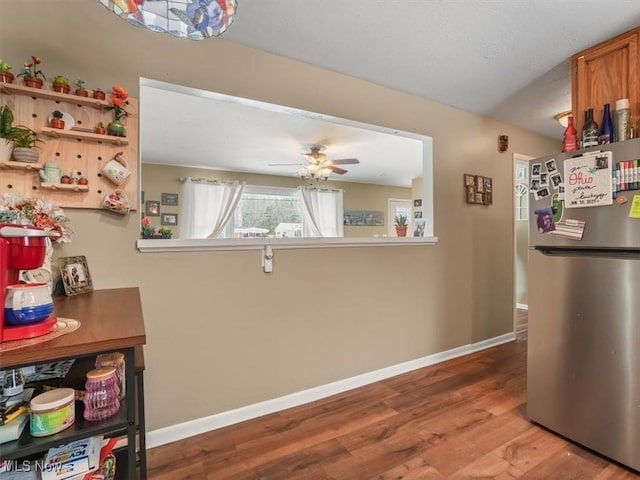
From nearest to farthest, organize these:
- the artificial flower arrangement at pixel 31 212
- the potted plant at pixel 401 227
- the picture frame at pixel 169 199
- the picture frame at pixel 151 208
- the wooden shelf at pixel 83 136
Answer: the artificial flower arrangement at pixel 31 212 < the wooden shelf at pixel 83 136 < the potted plant at pixel 401 227 < the picture frame at pixel 151 208 < the picture frame at pixel 169 199

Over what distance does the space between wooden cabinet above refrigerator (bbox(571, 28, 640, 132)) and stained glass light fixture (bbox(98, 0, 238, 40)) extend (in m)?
2.06

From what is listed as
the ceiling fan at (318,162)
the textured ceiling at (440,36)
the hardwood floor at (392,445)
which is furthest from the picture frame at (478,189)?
the ceiling fan at (318,162)

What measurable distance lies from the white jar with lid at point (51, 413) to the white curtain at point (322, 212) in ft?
18.4

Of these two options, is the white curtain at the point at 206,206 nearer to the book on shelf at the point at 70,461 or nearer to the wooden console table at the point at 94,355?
the wooden console table at the point at 94,355

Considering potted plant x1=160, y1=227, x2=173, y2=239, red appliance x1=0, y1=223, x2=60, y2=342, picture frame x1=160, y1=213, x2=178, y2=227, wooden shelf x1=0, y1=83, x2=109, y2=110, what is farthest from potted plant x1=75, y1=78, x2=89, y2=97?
picture frame x1=160, y1=213, x2=178, y2=227

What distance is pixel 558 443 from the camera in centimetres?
171

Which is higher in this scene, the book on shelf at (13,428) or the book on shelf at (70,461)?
the book on shelf at (13,428)

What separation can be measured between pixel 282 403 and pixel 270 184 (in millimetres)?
4613

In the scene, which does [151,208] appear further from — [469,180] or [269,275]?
[469,180]

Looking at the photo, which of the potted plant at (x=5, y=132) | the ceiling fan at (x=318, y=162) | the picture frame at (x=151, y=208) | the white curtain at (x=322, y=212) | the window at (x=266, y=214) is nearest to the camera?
the potted plant at (x=5, y=132)

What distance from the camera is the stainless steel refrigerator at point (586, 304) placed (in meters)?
1.48

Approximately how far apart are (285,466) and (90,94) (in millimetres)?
2032

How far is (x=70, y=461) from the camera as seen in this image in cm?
85

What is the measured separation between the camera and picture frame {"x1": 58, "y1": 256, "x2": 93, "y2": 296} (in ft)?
4.56
